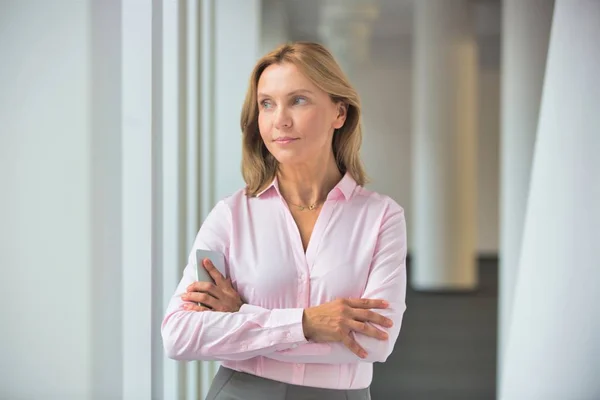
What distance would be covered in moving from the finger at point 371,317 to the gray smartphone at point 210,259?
371mm

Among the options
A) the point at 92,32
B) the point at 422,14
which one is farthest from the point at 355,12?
the point at 92,32

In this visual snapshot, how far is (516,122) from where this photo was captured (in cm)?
331

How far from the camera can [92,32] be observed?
2.12 metres

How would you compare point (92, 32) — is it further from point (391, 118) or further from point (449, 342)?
point (449, 342)

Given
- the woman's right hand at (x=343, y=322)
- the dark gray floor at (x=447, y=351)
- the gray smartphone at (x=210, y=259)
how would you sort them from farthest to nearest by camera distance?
the dark gray floor at (x=447, y=351), the gray smartphone at (x=210, y=259), the woman's right hand at (x=343, y=322)

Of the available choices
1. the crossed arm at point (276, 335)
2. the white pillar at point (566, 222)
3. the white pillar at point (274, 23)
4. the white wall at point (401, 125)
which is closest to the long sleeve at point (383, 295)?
the crossed arm at point (276, 335)

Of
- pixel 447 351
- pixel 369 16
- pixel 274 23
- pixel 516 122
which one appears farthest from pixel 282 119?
pixel 447 351

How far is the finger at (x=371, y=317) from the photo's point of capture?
156 cm

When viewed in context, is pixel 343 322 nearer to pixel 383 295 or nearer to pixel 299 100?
pixel 383 295

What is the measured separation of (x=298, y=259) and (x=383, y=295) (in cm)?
24

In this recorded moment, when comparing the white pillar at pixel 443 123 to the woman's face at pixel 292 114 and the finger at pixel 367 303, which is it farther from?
the finger at pixel 367 303

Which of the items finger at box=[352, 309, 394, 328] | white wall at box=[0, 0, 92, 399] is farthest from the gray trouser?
white wall at box=[0, 0, 92, 399]

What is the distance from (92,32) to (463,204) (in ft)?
7.84

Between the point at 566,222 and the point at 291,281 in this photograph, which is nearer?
the point at 291,281
